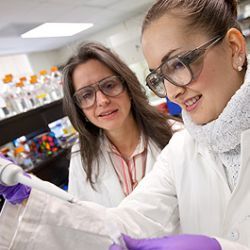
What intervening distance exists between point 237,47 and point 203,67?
0.14 meters

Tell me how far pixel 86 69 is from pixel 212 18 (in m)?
0.95

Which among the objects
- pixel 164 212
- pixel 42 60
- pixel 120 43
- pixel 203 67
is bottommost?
pixel 164 212

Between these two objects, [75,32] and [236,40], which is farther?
[75,32]

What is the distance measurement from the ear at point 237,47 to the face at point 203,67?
2 cm

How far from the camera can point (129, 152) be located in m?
1.79

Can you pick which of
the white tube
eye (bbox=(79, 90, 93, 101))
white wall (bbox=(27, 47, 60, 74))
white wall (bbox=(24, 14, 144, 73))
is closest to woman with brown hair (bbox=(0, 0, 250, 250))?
the white tube

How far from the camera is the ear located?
2.99ft

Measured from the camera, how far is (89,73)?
5.56 feet

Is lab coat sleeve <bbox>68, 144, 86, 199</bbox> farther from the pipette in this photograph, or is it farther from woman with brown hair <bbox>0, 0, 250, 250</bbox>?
the pipette

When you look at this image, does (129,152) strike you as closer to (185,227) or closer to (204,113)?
(185,227)

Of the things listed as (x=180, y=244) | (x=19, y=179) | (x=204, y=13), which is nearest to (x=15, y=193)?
(x=19, y=179)

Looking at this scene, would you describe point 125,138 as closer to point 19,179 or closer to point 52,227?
point 52,227

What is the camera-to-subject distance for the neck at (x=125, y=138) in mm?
1798

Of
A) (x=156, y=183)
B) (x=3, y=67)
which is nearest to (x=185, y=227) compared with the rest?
(x=156, y=183)
